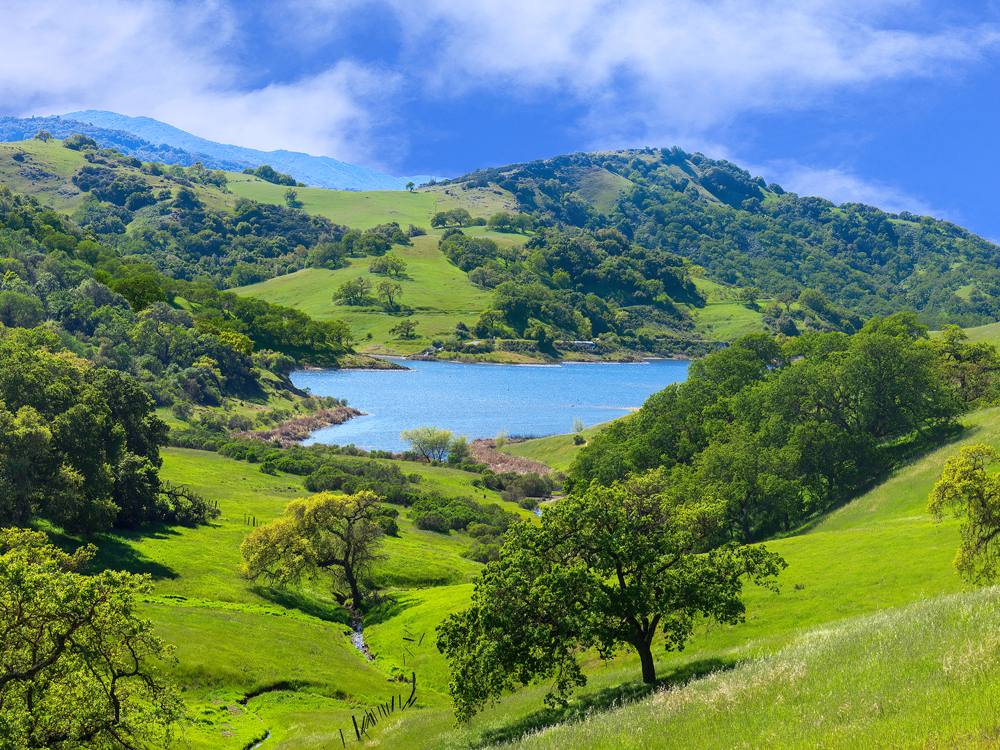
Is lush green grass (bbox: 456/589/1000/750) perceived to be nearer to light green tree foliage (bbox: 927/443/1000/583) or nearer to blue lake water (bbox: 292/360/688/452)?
light green tree foliage (bbox: 927/443/1000/583)

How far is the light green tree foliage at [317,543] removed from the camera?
5403 centimetres

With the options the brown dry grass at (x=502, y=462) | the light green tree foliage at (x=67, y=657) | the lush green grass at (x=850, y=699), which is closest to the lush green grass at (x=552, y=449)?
the brown dry grass at (x=502, y=462)

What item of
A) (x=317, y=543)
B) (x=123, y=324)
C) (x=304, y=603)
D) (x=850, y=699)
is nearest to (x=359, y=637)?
(x=304, y=603)

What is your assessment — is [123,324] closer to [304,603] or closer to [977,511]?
[304,603]

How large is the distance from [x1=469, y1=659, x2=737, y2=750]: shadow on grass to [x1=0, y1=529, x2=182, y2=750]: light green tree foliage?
34.2ft

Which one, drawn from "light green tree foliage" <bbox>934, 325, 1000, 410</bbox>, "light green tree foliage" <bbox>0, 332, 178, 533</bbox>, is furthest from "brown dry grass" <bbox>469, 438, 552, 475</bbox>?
"light green tree foliage" <bbox>0, 332, 178, 533</bbox>

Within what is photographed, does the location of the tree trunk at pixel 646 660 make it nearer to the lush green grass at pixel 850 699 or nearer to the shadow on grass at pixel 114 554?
the lush green grass at pixel 850 699

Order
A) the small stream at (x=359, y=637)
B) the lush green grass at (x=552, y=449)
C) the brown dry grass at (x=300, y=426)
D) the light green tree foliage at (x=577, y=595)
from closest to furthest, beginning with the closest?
the light green tree foliage at (x=577, y=595)
the small stream at (x=359, y=637)
the lush green grass at (x=552, y=449)
the brown dry grass at (x=300, y=426)

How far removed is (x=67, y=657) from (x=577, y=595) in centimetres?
1501

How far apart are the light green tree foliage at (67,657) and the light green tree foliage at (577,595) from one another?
9.37 m

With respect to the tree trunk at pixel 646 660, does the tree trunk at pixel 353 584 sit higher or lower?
lower

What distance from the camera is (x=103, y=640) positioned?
55.3 feet

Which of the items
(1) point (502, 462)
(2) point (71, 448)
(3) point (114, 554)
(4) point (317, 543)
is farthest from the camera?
(1) point (502, 462)

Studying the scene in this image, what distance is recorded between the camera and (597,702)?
2144 centimetres
